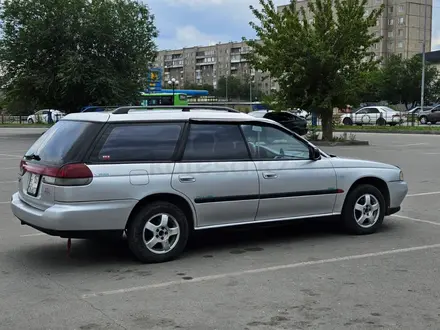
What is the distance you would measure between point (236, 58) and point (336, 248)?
14599 cm

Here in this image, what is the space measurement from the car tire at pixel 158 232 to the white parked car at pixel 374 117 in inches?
1537

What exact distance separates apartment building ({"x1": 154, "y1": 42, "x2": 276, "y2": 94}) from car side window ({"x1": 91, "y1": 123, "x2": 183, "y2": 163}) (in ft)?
451

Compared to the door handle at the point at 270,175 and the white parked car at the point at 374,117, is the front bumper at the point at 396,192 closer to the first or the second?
the door handle at the point at 270,175

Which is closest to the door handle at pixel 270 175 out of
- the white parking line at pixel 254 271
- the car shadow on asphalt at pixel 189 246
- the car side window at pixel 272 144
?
the car side window at pixel 272 144

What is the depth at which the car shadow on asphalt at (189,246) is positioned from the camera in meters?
6.13

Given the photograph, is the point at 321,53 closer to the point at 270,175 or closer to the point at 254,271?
the point at 270,175

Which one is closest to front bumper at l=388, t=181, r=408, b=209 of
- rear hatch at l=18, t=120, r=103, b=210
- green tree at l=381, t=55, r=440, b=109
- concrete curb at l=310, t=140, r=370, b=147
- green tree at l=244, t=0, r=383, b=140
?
rear hatch at l=18, t=120, r=103, b=210

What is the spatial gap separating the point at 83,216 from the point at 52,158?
2.57 ft

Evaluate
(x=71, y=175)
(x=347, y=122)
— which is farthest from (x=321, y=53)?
(x=347, y=122)

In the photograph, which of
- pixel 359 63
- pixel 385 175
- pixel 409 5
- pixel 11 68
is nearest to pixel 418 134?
pixel 359 63

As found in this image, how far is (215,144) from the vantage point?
6.35m

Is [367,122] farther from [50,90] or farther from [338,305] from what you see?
[338,305]

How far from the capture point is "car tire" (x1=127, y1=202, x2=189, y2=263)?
584 centimetres

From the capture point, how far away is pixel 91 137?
579 cm
